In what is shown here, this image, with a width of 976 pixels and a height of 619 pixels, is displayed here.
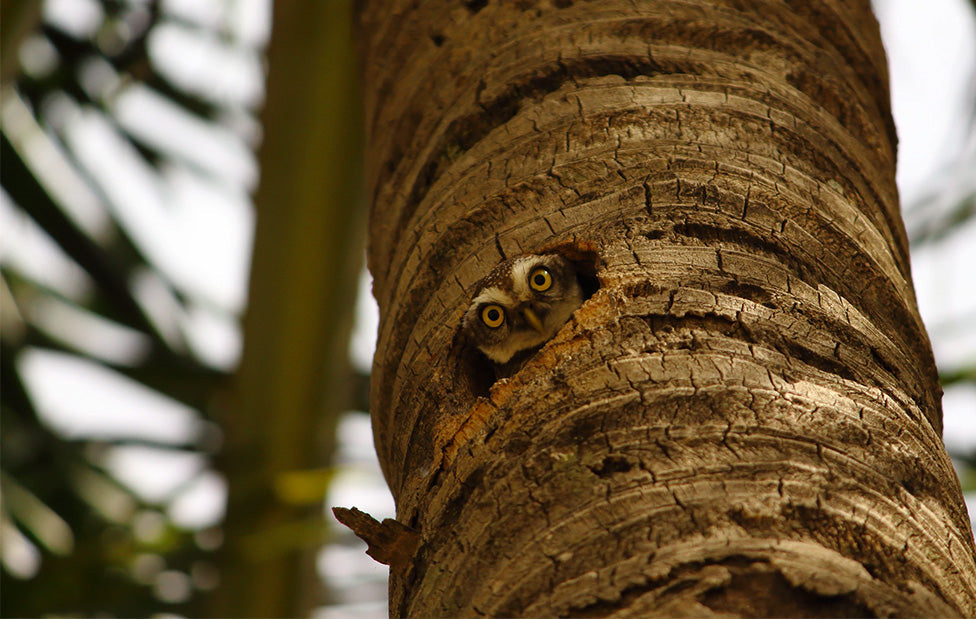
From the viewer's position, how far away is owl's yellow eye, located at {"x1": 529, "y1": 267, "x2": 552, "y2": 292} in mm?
2332

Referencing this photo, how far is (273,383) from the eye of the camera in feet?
13.1

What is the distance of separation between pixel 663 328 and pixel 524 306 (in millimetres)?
1090

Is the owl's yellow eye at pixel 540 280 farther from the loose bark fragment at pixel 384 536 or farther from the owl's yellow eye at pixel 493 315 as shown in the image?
the loose bark fragment at pixel 384 536

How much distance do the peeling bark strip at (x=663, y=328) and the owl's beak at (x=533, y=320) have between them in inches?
20.1

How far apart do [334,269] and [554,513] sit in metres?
2.58

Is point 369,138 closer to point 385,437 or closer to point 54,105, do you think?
point 385,437

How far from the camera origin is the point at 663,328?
1.61 meters

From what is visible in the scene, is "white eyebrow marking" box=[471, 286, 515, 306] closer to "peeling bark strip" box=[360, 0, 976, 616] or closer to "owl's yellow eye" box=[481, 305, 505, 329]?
"owl's yellow eye" box=[481, 305, 505, 329]

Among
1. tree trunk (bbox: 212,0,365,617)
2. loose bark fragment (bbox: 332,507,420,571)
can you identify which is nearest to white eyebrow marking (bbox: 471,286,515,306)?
loose bark fragment (bbox: 332,507,420,571)

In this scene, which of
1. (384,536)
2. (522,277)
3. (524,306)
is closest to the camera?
(384,536)

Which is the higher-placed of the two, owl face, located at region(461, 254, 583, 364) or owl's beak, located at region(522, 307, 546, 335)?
owl's beak, located at region(522, 307, 546, 335)

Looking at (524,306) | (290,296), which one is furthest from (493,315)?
(290,296)

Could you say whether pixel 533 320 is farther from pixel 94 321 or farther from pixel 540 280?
pixel 94 321

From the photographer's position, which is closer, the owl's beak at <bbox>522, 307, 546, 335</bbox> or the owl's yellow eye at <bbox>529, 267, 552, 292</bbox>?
the owl's yellow eye at <bbox>529, 267, 552, 292</bbox>
